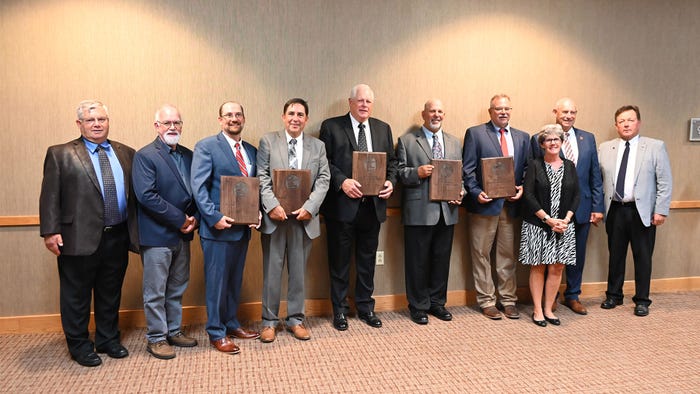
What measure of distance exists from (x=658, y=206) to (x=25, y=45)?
4787 millimetres

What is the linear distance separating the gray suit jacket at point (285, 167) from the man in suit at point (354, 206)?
15 centimetres

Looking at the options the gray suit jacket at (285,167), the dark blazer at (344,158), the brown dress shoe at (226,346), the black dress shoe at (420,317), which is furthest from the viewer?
the black dress shoe at (420,317)

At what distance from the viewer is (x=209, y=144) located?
3285 millimetres

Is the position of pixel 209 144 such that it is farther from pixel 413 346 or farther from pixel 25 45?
pixel 413 346

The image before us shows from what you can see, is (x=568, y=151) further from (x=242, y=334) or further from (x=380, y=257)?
(x=242, y=334)

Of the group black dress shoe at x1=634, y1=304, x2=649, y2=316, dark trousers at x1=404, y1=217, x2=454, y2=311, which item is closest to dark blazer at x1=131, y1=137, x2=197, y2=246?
dark trousers at x1=404, y1=217, x2=454, y2=311

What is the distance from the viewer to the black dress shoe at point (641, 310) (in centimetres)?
414

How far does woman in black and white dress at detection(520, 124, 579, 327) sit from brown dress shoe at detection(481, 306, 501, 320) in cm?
28

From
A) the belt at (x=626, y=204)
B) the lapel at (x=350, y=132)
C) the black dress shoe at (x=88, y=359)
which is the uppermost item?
the lapel at (x=350, y=132)

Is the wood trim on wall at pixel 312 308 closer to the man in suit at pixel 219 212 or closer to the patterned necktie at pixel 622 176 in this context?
the man in suit at pixel 219 212

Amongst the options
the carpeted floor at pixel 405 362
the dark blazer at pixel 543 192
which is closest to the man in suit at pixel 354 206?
the carpeted floor at pixel 405 362

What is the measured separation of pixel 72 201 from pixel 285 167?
128cm

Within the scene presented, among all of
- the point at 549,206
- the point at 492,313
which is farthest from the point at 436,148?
the point at 492,313

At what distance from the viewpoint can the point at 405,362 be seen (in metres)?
3.21
